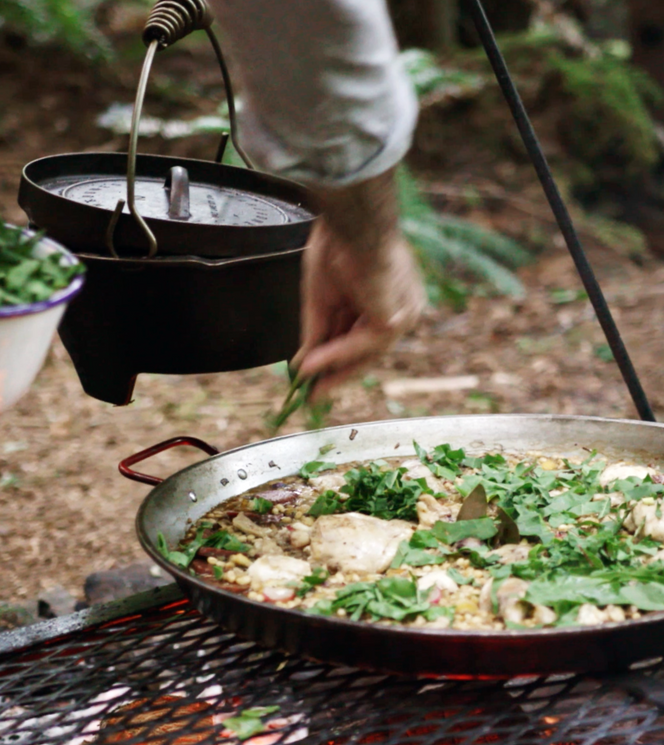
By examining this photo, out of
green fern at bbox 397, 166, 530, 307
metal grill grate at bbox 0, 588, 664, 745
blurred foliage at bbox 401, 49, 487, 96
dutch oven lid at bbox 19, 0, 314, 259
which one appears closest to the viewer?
metal grill grate at bbox 0, 588, 664, 745

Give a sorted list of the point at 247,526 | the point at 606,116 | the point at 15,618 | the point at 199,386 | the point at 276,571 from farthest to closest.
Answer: the point at 606,116
the point at 199,386
the point at 15,618
the point at 247,526
the point at 276,571

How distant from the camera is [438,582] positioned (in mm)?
1672

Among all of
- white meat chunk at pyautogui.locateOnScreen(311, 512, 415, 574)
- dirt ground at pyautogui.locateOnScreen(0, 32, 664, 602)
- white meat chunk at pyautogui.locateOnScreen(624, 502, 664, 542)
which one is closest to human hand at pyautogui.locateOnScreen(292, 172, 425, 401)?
white meat chunk at pyautogui.locateOnScreen(311, 512, 415, 574)

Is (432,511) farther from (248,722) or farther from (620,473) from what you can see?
(248,722)

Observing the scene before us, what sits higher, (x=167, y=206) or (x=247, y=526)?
(x=167, y=206)

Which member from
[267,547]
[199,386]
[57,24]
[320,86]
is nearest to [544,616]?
[267,547]

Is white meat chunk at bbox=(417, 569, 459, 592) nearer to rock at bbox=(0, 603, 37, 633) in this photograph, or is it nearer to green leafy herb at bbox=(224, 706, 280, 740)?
green leafy herb at bbox=(224, 706, 280, 740)

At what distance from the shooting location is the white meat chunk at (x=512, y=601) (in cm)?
153

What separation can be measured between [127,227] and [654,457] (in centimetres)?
139

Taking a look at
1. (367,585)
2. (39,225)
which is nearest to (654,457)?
(367,585)

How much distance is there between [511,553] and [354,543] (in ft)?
1.02

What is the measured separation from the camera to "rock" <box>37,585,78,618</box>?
2.62 metres

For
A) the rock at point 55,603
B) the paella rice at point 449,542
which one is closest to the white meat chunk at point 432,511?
the paella rice at point 449,542

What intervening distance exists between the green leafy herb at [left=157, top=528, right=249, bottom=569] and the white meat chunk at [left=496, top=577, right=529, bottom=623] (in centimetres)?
55
